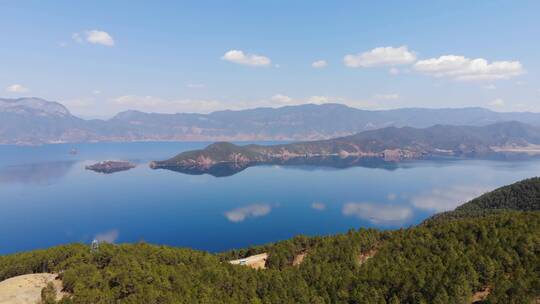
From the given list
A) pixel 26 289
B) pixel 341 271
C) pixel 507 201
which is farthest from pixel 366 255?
pixel 507 201

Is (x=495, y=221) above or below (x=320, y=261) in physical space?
above

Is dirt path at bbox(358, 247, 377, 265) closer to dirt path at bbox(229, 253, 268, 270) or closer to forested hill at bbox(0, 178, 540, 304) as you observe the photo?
forested hill at bbox(0, 178, 540, 304)

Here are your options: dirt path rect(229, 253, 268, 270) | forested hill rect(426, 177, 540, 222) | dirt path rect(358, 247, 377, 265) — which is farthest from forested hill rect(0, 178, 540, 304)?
forested hill rect(426, 177, 540, 222)

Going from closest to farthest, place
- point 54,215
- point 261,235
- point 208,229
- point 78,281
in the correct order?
point 78,281 < point 261,235 < point 208,229 < point 54,215

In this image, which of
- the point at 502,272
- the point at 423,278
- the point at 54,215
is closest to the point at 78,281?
the point at 423,278

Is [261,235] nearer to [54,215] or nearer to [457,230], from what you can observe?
[457,230]

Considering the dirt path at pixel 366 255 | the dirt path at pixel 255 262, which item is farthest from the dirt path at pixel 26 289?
the dirt path at pixel 366 255
